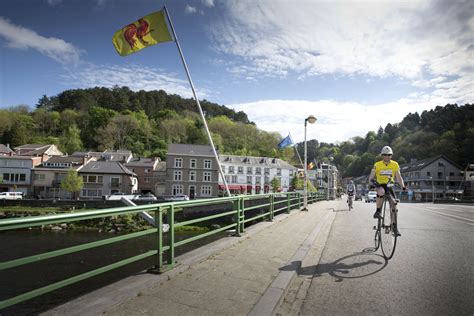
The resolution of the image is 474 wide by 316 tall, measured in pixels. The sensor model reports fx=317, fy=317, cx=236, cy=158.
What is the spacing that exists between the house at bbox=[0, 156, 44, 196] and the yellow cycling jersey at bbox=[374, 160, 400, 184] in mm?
66409

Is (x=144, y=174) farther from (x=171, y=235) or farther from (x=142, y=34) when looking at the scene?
(x=171, y=235)

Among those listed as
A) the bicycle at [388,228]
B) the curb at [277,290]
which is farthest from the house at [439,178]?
the curb at [277,290]

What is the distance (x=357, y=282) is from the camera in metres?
4.45

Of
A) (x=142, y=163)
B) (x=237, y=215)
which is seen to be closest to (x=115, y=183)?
(x=142, y=163)

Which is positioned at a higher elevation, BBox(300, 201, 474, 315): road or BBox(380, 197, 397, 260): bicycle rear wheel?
BBox(380, 197, 397, 260): bicycle rear wheel

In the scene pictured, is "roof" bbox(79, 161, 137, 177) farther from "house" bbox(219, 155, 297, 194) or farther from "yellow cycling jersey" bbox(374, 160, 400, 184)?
"yellow cycling jersey" bbox(374, 160, 400, 184)

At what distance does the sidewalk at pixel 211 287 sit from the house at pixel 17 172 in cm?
6519

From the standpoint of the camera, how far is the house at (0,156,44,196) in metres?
58.7

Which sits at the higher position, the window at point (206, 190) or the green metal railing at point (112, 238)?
the green metal railing at point (112, 238)

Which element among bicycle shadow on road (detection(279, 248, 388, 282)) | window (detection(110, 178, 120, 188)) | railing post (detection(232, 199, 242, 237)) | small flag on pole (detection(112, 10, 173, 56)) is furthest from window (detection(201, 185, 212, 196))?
bicycle shadow on road (detection(279, 248, 388, 282))

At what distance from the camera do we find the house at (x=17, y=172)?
58.7 m

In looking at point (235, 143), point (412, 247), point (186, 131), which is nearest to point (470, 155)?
point (235, 143)

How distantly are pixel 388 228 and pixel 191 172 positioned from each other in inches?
2222

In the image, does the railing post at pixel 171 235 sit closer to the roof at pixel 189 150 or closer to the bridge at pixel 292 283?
the bridge at pixel 292 283
